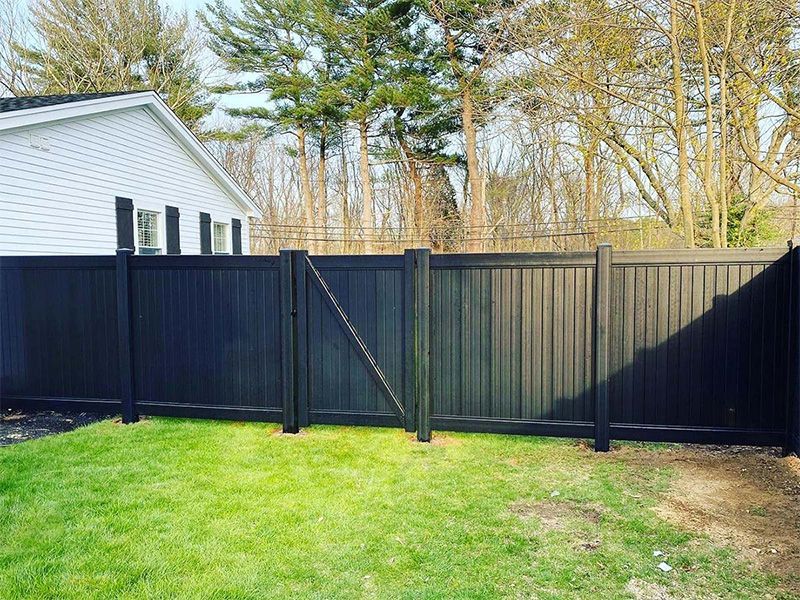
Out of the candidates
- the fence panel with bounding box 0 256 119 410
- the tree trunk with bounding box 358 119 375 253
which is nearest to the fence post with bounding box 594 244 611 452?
the fence panel with bounding box 0 256 119 410

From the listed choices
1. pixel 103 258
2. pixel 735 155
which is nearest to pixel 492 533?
pixel 103 258

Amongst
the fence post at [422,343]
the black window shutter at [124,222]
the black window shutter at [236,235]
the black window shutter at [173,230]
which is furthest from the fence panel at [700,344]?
the black window shutter at [236,235]

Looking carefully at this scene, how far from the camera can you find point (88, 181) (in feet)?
26.5

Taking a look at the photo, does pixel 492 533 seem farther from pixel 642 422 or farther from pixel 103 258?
pixel 103 258

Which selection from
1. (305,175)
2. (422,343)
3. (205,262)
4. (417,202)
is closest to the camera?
(422,343)

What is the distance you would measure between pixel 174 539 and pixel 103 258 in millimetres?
3295

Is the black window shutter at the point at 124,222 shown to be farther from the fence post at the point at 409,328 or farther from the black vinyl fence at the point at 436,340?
the fence post at the point at 409,328

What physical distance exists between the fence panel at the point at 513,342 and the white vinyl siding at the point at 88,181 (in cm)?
598

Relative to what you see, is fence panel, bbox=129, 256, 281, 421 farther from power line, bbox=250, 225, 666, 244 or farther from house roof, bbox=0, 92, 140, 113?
power line, bbox=250, 225, 666, 244

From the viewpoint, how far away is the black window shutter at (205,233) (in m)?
11.1

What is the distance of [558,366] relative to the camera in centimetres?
406

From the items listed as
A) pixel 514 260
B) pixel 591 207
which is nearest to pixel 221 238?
pixel 591 207

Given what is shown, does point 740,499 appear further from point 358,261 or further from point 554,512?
point 358,261

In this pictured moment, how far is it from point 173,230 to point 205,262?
19.7ft
